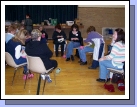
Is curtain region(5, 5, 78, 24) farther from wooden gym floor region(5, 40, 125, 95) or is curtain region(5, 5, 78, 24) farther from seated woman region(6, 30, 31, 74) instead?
seated woman region(6, 30, 31, 74)

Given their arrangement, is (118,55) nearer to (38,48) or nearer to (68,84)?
(68,84)

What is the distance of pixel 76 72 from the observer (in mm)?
5414

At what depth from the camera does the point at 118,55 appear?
13.6 feet

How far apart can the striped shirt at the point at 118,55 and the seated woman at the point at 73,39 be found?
2.31m

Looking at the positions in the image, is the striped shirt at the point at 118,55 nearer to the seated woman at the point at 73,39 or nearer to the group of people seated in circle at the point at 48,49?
the group of people seated in circle at the point at 48,49

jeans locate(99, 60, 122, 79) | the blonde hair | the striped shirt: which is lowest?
jeans locate(99, 60, 122, 79)

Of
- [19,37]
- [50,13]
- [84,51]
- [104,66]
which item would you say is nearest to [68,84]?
[104,66]

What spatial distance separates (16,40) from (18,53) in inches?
9.0

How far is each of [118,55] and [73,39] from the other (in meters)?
2.49

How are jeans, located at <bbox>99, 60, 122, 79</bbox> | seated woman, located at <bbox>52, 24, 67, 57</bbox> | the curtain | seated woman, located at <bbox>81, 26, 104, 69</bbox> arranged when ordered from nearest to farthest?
jeans, located at <bbox>99, 60, 122, 79</bbox> < seated woman, located at <bbox>81, 26, 104, 69</bbox> < seated woman, located at <bbox>52, 24, 67, 57</bbox> < the curtain

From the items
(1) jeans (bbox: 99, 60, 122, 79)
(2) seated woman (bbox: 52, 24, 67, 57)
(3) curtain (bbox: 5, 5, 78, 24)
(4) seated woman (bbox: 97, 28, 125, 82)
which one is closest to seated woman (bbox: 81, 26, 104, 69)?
(1) jeans (bbox: 99, 60, 122, 79)

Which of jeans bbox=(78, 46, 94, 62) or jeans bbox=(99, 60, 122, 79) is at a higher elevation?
jeans bbox=(78, 46, 94, 62)

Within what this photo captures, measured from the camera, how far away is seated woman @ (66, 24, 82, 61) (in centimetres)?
645

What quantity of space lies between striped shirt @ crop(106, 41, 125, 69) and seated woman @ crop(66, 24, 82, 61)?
7.59 feet
